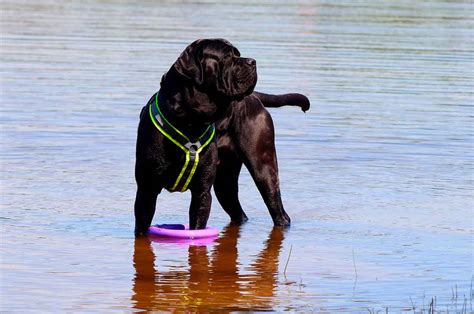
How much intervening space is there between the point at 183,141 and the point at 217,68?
57 cm

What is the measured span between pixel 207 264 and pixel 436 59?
15.7 metres

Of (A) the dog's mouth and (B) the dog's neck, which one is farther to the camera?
(B) the dog's neck

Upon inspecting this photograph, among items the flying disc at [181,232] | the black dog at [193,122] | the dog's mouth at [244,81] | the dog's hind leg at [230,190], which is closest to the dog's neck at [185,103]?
the black dog at [193,122]

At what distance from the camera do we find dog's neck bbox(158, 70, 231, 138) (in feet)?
29.5

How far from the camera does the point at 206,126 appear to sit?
362 inches

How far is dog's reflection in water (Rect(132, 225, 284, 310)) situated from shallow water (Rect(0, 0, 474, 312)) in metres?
0.02

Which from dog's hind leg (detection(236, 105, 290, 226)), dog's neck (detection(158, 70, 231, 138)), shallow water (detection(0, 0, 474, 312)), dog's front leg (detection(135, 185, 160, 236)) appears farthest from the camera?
dog's hind leg (detection(236, 105, 290, 226))

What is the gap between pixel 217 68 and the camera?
8898 millimetres

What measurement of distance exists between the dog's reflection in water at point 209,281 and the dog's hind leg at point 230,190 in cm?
63

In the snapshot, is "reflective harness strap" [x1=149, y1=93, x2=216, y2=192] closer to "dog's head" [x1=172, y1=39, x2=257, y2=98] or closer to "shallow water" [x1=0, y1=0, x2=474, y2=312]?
"dog's head" [x1=172, y1=39, x2=257, y2=98]

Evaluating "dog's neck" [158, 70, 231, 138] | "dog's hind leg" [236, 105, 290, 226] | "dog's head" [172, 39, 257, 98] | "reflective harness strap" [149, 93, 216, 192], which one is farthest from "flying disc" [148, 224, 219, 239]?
"dog's head" [172, 39, 257, 98]

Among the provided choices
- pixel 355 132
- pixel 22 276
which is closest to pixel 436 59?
pixel 355 132

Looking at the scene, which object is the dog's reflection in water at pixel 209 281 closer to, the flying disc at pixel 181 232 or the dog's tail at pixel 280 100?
the flying disc at pixel 181 232

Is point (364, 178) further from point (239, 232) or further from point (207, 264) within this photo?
point (207, 264)
